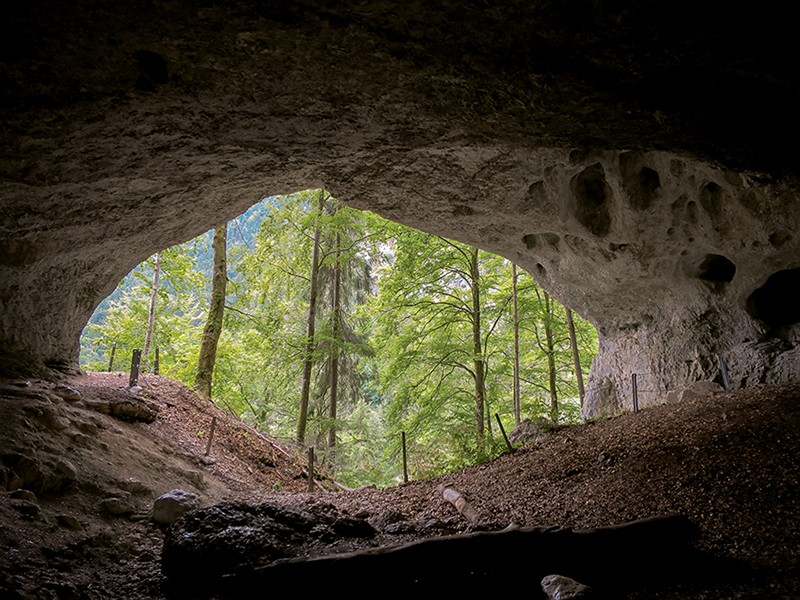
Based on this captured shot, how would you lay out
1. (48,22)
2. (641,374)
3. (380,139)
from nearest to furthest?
(48,22)
(380,139)
(641,374)

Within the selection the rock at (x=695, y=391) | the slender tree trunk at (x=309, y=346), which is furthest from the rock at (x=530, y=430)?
the slender tree trunk at (x=309, y=346)

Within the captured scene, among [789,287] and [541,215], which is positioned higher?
[541,215]

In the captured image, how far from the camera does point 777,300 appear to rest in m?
9.20

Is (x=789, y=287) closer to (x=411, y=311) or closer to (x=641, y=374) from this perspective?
(x=641, y=374)

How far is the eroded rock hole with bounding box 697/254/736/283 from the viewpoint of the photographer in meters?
9.45

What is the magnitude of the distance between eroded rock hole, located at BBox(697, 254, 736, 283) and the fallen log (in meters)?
7.26

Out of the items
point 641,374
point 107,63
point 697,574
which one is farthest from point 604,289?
point 107,63

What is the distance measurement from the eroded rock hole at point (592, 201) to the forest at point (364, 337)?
429 centimetres

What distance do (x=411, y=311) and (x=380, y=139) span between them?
9101mm

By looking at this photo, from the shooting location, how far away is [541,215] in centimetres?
902

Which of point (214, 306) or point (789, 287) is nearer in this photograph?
point (789, 287)

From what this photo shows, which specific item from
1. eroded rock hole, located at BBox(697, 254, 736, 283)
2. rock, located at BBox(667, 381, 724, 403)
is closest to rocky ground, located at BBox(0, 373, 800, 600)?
rock, located at BBox(667, 381, 724, 403)

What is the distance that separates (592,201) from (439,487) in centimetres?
582

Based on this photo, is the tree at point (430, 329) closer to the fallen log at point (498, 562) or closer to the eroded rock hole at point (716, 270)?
the eroded rock hole at point (716, 270)
